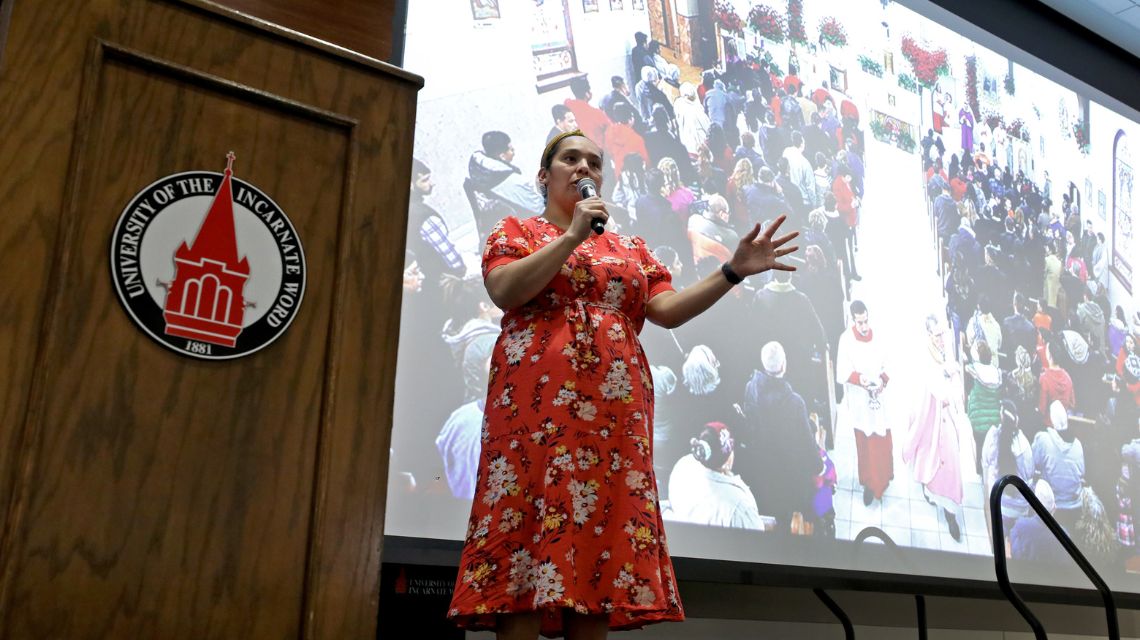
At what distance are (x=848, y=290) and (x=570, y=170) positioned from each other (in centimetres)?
173

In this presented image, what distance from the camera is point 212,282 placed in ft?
3.30

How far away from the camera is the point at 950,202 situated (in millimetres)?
3836

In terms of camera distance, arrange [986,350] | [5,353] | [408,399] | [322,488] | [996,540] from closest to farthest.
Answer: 1. [5,353]
2. [322,488]
3. [408,399]
4. [996,540]
5. [986,350]

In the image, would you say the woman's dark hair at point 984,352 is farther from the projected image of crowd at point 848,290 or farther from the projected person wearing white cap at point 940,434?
the projected person wearing white cap at point 940,434

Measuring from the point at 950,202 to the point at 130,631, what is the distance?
11.5ft

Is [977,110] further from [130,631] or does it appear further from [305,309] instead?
[130,631]

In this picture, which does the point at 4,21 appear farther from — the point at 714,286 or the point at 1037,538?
the point at 1037,538

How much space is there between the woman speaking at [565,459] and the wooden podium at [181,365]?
2.13 ft

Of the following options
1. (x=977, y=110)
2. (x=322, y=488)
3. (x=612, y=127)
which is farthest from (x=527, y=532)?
(x=977, y=110)

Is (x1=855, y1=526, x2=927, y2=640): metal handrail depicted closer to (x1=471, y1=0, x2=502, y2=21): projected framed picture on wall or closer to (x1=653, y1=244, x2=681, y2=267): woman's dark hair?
(x1=653, y1=244, x2=681, y2=267): woman's dark hair

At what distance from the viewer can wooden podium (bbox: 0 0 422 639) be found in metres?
0.89

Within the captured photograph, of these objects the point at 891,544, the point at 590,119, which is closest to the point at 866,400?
the point at 891,544

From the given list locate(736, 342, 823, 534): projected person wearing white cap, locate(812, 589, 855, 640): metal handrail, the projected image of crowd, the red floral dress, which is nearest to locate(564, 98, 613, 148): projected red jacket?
A: the projected image of crowd

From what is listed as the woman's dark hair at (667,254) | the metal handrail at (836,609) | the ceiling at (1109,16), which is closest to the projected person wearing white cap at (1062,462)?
the metal handrail at (836,609)
